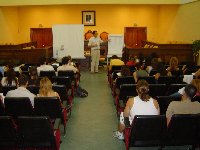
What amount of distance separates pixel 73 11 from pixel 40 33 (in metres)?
2.30

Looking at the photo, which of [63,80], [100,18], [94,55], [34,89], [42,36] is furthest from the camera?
[100,18]

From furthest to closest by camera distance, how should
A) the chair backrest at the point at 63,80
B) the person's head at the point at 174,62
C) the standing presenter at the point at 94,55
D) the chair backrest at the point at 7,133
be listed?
the standing presenter at the point at 94,55, the person's head at the point at 174,62, the chair backrest at the point at 63,80, the chair backrest at the point at 7,133

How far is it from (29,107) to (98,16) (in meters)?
14.0

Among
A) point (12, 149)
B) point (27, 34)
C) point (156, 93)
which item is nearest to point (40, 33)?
point (27, 34)

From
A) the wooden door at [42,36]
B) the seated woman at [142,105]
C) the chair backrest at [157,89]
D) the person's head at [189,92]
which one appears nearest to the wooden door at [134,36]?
the wooden door at [42,36]

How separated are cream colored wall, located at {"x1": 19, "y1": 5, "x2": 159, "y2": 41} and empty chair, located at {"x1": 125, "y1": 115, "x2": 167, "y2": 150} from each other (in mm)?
14682

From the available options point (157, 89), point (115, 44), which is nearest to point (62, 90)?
point (157, 89)

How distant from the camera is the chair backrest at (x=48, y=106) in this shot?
183 inches

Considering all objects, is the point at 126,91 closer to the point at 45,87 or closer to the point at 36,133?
the point at 45,87

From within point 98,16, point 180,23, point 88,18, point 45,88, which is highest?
point 98,16

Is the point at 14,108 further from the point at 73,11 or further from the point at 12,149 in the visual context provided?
the point at 73,11

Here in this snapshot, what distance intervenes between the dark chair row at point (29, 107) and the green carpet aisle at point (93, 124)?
1.95ft

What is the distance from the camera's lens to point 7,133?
3.74m

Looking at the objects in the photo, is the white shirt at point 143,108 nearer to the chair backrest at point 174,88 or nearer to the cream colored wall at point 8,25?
the chair backrest at point 174,88
